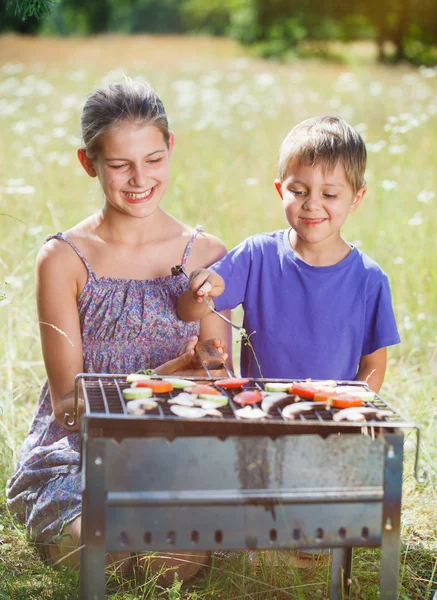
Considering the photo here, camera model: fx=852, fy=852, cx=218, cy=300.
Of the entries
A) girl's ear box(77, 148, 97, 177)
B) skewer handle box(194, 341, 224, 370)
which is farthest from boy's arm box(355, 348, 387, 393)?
girl's ear box(77, 148, 97, 177)

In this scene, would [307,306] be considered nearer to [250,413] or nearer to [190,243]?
[190,243]

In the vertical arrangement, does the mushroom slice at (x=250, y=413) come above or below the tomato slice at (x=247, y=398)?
below

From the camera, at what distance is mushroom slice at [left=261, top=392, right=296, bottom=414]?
2145 mm

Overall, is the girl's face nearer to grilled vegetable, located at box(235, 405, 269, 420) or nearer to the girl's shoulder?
the girl's shoulder

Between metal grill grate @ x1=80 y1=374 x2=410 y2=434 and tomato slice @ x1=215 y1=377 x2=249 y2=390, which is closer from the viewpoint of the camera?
metal grill grate @ x1=80 y1=374 x2=410 y2=434

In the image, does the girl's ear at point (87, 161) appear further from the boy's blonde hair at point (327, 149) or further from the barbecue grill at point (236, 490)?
the barbecue grill at point (236, 490)

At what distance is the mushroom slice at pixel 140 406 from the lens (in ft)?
6.66

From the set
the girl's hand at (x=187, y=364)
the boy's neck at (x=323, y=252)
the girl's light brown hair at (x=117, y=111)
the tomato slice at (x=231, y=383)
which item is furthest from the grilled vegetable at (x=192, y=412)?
the girl's light brown hair at (x=117, y=111)

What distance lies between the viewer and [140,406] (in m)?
2.06

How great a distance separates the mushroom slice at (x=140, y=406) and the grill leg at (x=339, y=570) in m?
0.96

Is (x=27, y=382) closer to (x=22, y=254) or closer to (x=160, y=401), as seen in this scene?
(x=22, y=254)

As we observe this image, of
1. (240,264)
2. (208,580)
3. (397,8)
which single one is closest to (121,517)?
(208,580)

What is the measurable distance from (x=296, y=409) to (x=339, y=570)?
825 millimetres

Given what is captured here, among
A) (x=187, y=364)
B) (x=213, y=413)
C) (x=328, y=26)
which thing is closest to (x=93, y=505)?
(x=213, y=413)
